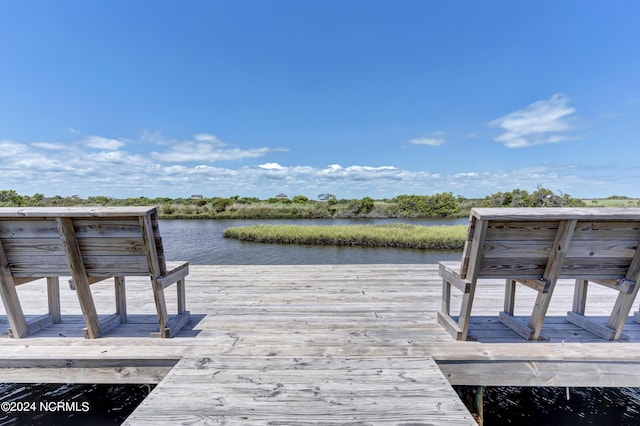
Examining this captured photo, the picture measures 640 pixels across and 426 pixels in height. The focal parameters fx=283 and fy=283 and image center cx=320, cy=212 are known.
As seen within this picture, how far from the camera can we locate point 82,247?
2014 mm

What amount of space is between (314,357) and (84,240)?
1791 mm

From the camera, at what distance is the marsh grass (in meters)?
11.1

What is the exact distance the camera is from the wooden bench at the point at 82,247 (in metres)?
1.91

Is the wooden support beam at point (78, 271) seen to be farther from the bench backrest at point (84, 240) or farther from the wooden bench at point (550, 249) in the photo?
the wooden bench at point (550, 249)

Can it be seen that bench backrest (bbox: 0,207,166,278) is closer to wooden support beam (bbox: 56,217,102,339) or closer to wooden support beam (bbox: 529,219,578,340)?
wooden support beam (bbox: 56,217,102,339)

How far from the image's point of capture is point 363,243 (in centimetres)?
1180

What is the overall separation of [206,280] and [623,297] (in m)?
4.38

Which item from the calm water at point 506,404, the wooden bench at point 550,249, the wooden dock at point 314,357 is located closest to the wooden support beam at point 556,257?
the wooden bench at point 550,249

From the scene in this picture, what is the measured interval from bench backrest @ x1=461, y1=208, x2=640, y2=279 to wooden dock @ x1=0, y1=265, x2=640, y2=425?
1.78ft

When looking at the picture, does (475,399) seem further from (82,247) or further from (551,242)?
(82,247)

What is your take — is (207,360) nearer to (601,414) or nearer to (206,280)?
(206,280)

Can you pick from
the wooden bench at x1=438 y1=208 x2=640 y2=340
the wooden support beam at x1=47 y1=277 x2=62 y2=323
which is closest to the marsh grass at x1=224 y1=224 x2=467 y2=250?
the wooden bench at x1=438 y1=208 x2=640 y2=340

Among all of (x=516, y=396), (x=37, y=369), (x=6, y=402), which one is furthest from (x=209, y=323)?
(x=516, y=396)

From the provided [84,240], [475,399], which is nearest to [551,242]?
[475,399]
